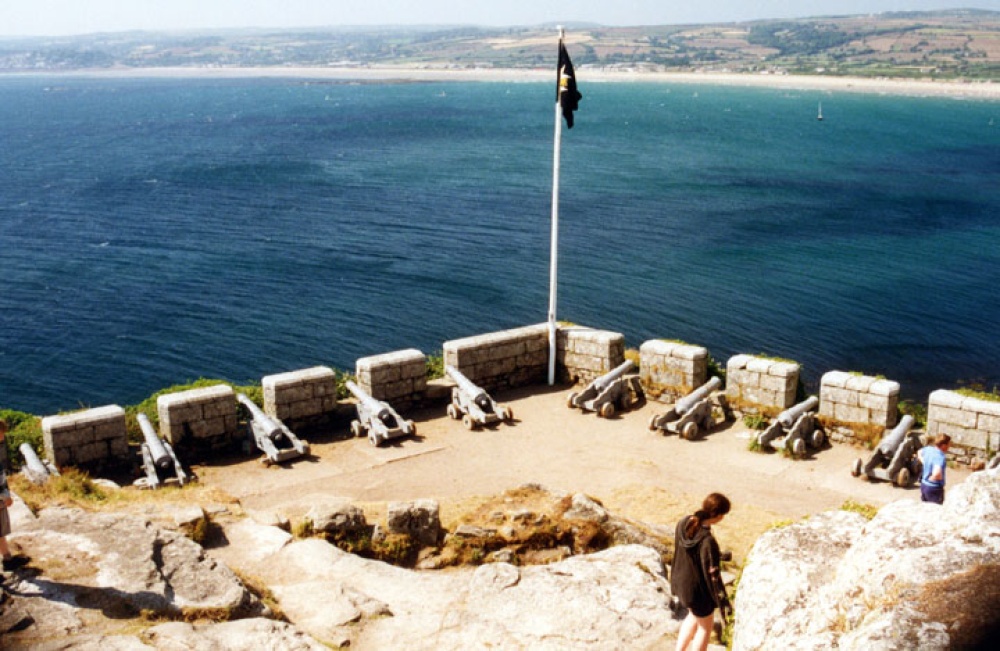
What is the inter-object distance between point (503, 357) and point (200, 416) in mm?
5872

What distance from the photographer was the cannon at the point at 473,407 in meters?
17.0

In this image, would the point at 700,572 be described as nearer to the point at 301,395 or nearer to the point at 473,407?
the point at 473,407

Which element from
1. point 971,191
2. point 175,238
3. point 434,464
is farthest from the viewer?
point 971,191

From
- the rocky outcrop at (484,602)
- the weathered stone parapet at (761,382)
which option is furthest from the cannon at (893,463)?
the rocky outcrop at (484,602)

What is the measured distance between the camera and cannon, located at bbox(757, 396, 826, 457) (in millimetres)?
15781

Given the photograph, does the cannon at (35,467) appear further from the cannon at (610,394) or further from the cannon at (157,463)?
the cannon at (610,394)

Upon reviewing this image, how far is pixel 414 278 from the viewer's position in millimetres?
47250

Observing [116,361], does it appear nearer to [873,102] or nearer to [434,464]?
[434,464]

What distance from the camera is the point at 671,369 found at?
17.8m

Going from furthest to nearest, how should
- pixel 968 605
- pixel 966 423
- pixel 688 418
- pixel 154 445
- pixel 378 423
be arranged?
pixel 688 418 < pixel 378 423 < pixel 966 423 < pixel 154 445 < pixel 968 605

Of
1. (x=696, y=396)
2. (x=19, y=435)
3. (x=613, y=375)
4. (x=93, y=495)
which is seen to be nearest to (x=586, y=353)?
(x=613, y=375)

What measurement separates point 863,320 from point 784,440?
2813 cm

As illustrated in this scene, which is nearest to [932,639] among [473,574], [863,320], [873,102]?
[473,574]

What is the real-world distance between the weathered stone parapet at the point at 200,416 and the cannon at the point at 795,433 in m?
8.92
